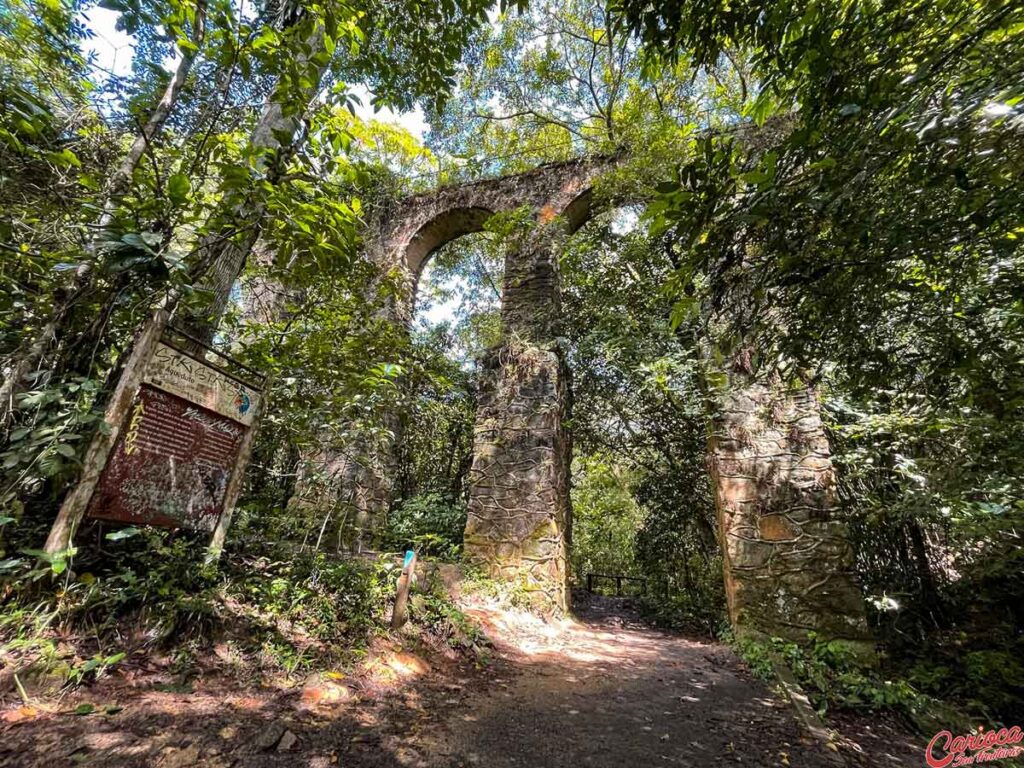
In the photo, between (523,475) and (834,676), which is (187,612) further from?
(834,676)

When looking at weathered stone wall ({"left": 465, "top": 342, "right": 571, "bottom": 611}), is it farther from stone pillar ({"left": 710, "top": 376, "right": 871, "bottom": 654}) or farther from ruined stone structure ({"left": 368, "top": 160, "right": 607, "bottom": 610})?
stone pillar ({"left": 710, "top": 376, "right": 871, "bottom": 654})

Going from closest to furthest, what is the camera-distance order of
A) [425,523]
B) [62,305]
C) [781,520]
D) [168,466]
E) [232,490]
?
1. [62,305]
2. [168,466]
3. [232,490]
4. [781,520]
5. [425,523]

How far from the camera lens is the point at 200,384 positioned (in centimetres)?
245

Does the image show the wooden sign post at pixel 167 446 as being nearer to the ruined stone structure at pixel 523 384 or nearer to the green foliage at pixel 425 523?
the ruined stone structure at pixel 523 384

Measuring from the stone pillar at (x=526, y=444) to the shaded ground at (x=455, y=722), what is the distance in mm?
1621

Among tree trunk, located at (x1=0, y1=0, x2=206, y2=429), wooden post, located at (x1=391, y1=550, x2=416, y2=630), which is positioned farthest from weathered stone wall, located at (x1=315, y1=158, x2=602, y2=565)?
tree trunk, located at (x1=0, y1=0, x2=206, y2=429)

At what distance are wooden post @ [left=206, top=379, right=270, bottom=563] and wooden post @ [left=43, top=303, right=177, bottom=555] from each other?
657 millimetres

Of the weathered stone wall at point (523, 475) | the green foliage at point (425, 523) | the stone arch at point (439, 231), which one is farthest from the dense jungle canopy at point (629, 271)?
the stone arch at point (439, 231)

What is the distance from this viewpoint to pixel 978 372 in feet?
6.63

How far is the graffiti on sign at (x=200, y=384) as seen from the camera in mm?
2250

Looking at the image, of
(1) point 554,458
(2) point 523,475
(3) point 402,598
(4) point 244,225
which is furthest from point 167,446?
(1) point 554,458

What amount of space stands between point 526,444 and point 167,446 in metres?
4.29

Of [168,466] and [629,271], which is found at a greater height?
[629,271]

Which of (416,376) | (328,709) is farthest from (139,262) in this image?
(416,376)
